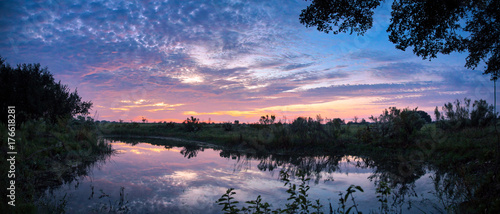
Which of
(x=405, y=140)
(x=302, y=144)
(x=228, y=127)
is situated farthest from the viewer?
(x=228, y=127)

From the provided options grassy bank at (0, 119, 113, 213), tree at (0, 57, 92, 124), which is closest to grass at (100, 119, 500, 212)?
grassy bank at (0, 119, 113, 213)

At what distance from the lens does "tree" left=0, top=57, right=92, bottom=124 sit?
54.7 ft

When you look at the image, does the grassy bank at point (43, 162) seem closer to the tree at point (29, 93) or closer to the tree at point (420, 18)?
the tree at point (29, 93)

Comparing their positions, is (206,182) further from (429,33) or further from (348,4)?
(429,33)

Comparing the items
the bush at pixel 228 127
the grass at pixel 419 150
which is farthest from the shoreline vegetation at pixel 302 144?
the bush at pixel 228 127

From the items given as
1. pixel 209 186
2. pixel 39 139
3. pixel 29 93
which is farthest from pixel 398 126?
pixel 29 93

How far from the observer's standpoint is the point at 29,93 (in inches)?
680

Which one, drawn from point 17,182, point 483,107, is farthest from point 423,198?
point 483,107

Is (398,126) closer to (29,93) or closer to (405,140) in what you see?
(405,140)

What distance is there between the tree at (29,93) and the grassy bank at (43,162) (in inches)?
96.5

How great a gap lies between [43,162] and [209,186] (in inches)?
257

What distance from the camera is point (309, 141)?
16719 millimetres

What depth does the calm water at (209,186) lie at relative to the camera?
20.9ft

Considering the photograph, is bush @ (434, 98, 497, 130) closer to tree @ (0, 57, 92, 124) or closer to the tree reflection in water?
the tree reflection in water
